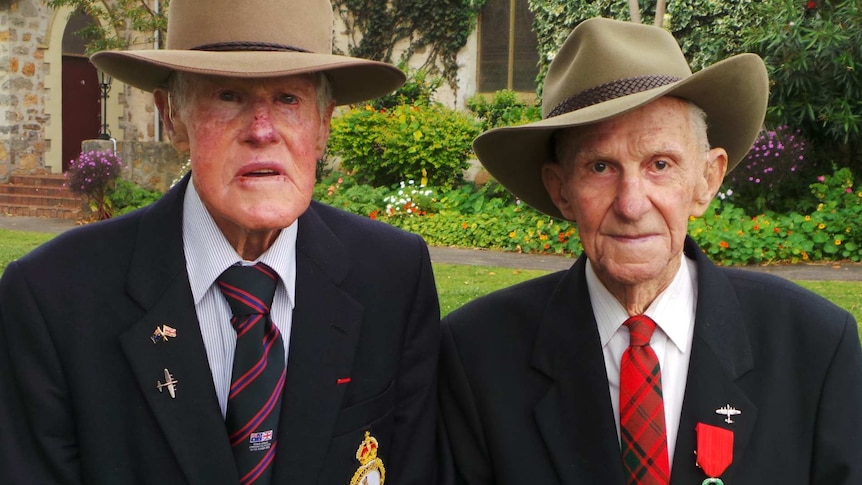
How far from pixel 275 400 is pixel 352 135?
1148 cm

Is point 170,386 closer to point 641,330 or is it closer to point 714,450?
point 641,330

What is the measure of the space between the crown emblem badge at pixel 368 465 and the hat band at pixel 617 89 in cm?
101

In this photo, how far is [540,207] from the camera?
2.76 metres

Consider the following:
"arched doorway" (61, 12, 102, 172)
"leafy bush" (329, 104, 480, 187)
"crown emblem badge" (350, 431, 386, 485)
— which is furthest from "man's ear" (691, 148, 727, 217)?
"arched doorway" (61, 12, 102, 172)

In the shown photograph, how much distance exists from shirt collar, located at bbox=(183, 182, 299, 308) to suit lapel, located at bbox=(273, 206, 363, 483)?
0.17ft

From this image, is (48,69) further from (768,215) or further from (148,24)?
(768,215)

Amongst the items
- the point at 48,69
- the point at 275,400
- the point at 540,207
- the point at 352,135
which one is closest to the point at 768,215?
the point at 352,135

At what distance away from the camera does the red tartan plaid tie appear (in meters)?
2.21

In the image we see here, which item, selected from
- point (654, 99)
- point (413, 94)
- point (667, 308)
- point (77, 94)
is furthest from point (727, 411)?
point (77, 94)

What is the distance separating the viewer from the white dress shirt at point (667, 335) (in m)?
2.29

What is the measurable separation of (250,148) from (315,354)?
21.2 inches

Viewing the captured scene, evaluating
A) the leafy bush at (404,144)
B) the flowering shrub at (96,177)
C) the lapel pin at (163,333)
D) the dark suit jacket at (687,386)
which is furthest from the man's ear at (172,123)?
the flowering shrub at (96,177)

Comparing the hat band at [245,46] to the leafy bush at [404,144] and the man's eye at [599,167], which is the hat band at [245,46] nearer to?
the man's eye at [599,167]

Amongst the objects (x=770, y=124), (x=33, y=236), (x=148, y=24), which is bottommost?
(x=33, y=236)
